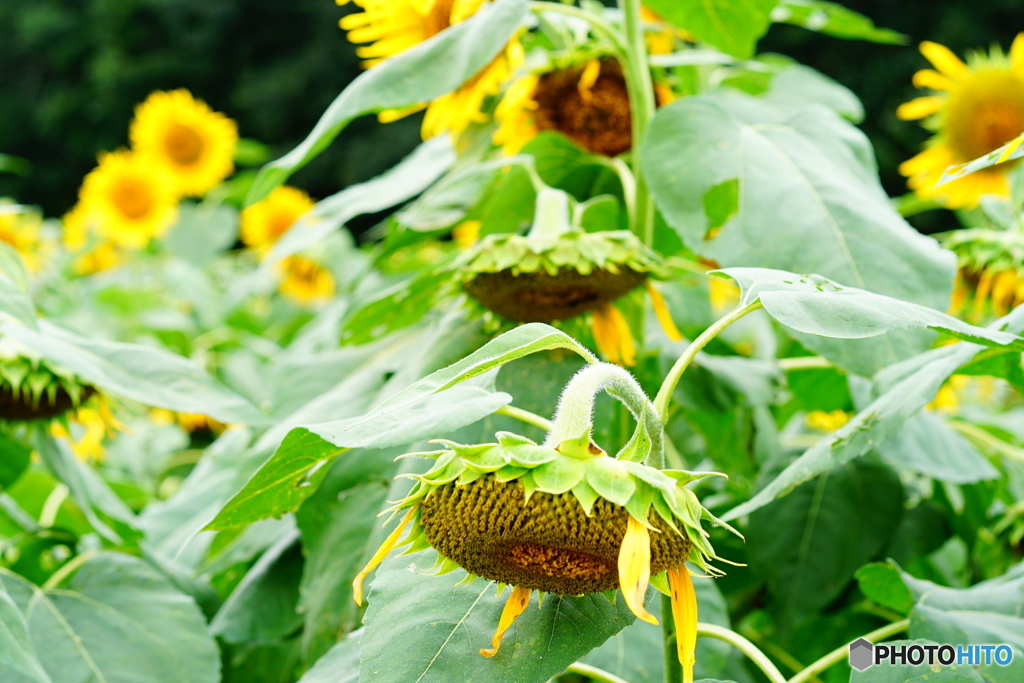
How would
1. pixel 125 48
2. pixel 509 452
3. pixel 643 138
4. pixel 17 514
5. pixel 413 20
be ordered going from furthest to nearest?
pixel 125 48 → pixel 17 514 → pixel 413 20 → pixel 643 138 → pixel 509 452

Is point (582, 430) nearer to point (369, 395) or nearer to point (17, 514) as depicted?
point (369, 395)

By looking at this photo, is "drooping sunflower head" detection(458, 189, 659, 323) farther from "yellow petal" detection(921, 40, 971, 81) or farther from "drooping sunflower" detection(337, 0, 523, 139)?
"yellow petal" detection(921, 40, 971, 81)

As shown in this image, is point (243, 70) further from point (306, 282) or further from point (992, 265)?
point (992, 265)

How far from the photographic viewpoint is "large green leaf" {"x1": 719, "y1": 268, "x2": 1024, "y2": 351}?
1.51 ft

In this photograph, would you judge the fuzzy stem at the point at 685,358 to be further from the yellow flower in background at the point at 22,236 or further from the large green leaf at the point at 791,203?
the yellow flower in background at the point at 22,236

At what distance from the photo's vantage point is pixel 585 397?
0.44m

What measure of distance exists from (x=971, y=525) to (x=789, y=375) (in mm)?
237

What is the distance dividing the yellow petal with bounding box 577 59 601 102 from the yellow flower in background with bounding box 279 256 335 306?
179 centimetres

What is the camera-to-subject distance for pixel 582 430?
427 millimetres

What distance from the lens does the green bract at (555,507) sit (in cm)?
41

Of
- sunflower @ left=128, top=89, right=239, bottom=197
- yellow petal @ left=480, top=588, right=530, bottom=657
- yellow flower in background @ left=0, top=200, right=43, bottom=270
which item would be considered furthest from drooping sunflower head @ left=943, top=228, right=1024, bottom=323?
sunflower @ left=128, top=89, right=239, bottom=197

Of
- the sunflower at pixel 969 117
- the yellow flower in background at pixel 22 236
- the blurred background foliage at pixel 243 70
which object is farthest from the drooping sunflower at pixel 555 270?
the blurred background foliage at pixel 243 70

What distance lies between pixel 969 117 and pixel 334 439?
131 centimetres

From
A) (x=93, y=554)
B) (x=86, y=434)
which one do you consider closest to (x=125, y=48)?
(x=86, y=434)
